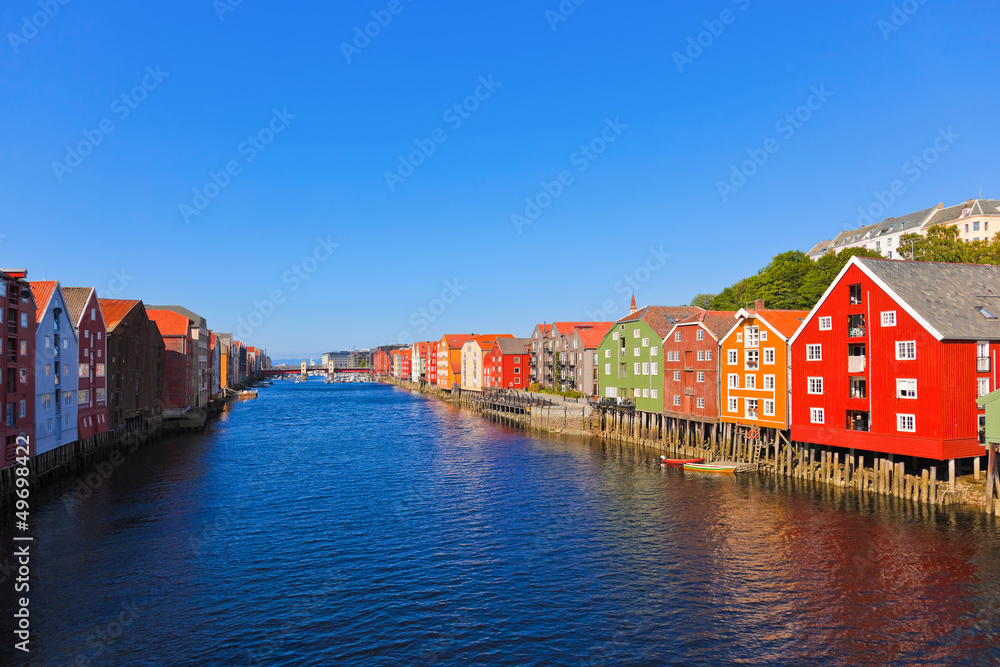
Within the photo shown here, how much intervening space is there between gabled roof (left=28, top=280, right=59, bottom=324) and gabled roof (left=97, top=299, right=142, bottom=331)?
1801cm

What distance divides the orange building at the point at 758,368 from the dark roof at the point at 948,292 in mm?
10321

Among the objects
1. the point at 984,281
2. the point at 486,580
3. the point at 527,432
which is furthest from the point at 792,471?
the point at 527,432

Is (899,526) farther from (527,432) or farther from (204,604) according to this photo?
(527,432)

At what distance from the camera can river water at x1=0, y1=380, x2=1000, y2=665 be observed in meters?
22.2

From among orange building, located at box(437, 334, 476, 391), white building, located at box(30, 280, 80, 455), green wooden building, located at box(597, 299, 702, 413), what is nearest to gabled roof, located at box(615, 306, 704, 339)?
green wooden building, located at box(597, 299, 702, 413)

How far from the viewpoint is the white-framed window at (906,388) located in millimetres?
40188

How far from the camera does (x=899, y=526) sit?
35.3 metres

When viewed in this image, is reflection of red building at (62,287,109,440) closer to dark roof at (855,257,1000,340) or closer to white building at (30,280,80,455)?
white building at (30,280,80,455)

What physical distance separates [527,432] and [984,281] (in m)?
55.0

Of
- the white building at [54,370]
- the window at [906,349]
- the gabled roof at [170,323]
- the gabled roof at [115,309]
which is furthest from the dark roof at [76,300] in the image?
the window at [906,349]

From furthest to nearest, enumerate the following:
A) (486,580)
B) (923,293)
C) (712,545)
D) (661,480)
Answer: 1. (661,480)
2. (923,293)
3. (712,545)
4. (486,580)

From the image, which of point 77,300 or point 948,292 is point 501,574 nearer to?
point 948,292

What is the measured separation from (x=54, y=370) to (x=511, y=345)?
9511 cm

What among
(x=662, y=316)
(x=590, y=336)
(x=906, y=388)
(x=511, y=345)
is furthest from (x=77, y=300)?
(x=511, y=345)
